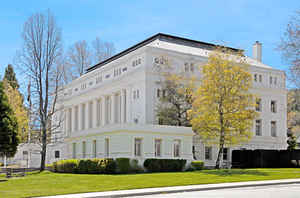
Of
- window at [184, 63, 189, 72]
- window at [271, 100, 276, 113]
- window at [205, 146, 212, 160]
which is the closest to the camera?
window at [205, 146, 212, 160]

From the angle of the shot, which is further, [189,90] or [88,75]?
[88,75]

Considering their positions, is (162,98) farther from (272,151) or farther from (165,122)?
(272,151)

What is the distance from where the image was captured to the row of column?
1938 inches

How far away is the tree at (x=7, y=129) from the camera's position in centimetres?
3127

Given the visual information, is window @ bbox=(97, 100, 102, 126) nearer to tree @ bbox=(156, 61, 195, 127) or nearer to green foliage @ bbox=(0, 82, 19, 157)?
tree @ bbox=(156, 61, 195, 127)

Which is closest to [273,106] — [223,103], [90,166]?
[223,103]

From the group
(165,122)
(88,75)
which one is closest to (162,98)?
(165,122)

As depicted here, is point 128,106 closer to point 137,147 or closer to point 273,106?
point 137,147

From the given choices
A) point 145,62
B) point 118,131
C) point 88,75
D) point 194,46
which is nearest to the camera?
point 118,131

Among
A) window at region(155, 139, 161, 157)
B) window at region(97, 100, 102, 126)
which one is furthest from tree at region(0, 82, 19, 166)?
window at region(97, 100, 102, 126)

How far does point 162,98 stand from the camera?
43312 mm

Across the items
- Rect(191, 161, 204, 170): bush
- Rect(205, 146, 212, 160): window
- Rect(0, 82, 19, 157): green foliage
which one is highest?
Rect(0, 82, 19, 157): green foliage

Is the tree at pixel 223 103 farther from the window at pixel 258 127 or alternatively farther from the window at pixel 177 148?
the window at pixel 258 127

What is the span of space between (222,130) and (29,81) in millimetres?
19393
